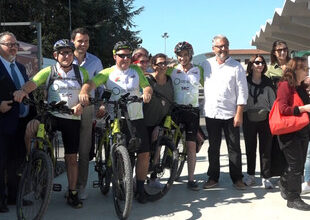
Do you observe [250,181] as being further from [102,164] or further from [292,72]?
[102,164]

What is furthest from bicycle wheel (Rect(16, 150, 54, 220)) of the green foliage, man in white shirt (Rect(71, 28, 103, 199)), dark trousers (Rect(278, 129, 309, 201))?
the green foliage

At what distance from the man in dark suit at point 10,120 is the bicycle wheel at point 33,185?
65 cm

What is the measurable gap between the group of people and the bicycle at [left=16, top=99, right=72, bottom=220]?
20 centimetres

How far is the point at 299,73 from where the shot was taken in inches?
172

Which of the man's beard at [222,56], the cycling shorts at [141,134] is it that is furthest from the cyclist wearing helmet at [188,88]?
the cycling shorts at [141,134]

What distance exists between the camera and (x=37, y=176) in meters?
3.79

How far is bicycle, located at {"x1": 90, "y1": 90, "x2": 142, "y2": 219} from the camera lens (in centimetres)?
385

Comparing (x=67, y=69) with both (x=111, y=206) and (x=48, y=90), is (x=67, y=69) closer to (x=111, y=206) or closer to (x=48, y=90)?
(x=48, y=90)

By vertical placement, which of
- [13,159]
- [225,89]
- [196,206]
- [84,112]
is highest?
[225,89]

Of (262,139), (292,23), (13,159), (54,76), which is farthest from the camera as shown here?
(292,23)

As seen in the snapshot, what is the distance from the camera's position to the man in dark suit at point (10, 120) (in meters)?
4.25

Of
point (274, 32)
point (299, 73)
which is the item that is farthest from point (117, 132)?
point (274, 32)

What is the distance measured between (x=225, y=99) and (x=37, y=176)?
252cm

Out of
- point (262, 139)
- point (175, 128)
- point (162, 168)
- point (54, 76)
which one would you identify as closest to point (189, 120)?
point (175, 128)
